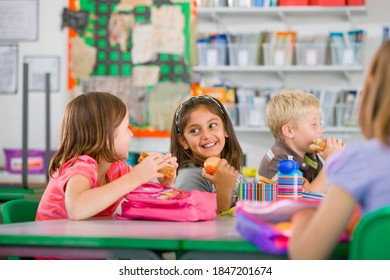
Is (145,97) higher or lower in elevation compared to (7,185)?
higher

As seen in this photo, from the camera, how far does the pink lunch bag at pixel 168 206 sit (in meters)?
2.04

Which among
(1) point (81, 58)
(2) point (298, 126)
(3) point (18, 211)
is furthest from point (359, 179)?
(1) point (81, 58)

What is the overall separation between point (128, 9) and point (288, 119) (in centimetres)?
329

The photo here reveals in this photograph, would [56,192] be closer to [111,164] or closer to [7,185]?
[111,164]

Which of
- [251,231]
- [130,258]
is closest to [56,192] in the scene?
[130,258]

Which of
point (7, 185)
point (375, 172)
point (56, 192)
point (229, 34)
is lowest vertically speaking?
point (7, 185)

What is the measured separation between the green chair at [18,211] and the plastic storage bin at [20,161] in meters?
3.93

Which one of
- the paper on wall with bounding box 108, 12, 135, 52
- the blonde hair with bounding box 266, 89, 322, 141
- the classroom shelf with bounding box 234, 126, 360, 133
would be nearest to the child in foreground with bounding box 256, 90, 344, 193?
the blonde hair with bounding box 266, 89, 322, 141

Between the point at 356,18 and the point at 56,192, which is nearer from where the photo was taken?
the point at 56,192

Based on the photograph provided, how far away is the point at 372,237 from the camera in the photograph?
130 centimetres

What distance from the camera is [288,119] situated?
3.34 metres

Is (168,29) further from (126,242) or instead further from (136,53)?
(126,242)

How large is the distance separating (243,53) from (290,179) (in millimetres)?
3685

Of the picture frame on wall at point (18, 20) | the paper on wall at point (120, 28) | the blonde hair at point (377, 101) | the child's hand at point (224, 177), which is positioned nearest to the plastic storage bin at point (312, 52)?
the paper on wall at point (120, 28)
